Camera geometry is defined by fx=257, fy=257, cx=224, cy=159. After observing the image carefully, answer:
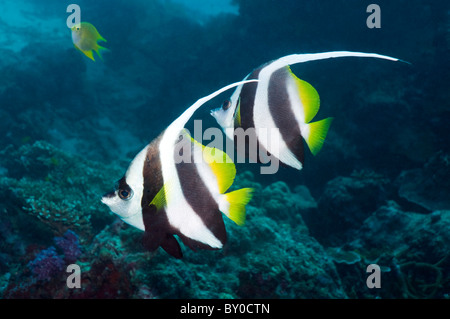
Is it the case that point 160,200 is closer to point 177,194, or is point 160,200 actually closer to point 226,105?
point 177,194

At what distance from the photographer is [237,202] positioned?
3.51 ft

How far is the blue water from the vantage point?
10.4ft

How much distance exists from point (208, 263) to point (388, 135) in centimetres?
863

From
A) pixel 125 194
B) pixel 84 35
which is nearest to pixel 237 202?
pixel 125 194

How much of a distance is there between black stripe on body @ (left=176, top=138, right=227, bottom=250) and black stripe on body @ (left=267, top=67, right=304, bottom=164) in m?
0.44

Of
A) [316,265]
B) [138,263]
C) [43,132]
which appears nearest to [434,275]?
[316,265]

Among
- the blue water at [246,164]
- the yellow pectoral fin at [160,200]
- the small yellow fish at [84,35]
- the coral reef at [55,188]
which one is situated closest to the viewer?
the yellow pectoral fin at [160,200]

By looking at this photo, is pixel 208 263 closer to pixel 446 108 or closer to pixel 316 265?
pixel 316 265

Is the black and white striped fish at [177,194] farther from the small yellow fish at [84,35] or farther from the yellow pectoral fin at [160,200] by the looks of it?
the small yellow fish at [84,35]

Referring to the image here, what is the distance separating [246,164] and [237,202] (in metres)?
9.15

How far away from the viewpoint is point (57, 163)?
6.76m

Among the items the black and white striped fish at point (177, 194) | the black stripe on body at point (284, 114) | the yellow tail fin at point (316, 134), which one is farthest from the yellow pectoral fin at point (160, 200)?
the yellow tail fin at point (316, 134)

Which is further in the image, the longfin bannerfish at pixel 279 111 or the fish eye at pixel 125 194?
the longfin bannerfish at pixel 279 111

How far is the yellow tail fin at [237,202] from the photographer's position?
1065 mm
